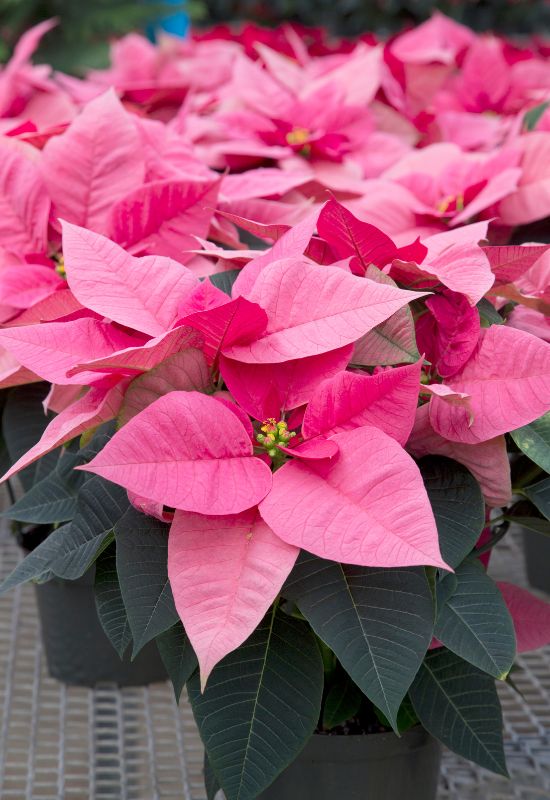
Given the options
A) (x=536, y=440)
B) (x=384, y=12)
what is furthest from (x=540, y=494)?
(x=384, y=12)

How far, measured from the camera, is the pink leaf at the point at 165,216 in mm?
598

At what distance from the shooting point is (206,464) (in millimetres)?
425


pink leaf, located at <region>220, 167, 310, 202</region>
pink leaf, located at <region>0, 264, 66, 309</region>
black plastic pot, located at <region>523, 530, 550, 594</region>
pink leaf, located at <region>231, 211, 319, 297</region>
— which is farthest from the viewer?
black plastic pot, located at <region>523, 530, 550, 594</region>

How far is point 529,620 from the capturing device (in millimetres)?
616

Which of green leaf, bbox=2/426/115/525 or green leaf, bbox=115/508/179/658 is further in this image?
green leaf, bbox=2/426/115/525

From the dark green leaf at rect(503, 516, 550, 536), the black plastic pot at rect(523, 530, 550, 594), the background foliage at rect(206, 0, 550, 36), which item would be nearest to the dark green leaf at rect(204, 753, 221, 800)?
the dark green leaf at rect(503, 516, 550, 536)

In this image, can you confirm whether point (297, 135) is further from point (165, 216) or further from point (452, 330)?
point (452, 330)

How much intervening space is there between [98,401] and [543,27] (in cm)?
191

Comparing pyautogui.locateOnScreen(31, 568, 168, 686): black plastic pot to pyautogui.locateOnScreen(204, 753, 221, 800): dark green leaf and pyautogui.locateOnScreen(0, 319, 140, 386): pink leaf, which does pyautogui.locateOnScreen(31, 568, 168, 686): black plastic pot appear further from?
pyautogui.locateOnScreen(0, 319, 140, 386): pink leaf

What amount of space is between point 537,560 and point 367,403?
0.69 meters

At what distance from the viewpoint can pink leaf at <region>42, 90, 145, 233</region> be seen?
2.11 feet

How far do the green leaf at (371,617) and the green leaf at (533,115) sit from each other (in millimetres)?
583

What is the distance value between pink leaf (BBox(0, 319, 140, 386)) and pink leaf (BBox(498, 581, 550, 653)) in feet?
0.99

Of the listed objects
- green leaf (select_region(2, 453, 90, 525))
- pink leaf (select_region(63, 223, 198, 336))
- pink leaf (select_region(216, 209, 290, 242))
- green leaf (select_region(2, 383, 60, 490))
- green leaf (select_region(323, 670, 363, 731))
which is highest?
pink leaf (select_region(216, 209, 290, 242))
